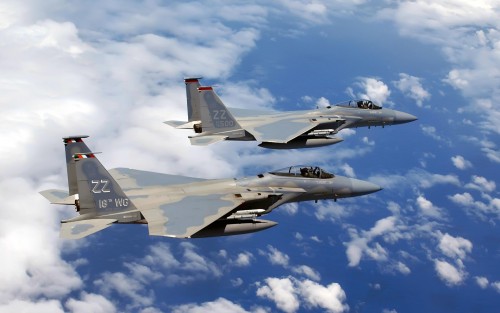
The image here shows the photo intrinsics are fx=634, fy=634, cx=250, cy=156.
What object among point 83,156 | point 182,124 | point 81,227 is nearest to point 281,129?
point 182,124

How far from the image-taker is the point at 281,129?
139 feet

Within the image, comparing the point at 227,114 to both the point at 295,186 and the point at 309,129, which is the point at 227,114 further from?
the point at 295,186

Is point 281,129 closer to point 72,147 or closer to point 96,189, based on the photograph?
point 96,189

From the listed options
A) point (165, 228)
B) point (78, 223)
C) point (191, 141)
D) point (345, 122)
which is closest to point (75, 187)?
point (78, 223)

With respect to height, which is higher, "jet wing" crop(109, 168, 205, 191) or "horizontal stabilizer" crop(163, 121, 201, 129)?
"horizontal stabilizer" crop(163, 121, 201, 129)

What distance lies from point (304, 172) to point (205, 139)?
9596 mm

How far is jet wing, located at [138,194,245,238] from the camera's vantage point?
27953mm

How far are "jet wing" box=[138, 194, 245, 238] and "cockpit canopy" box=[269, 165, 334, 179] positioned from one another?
3.18m

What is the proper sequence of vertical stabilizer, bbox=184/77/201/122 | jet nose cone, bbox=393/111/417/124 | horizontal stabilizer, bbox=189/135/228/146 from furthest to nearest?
jet nose cone, bbox=393/111/417/124, vertical stabilizer, bbox=184/77/201/122, horizontal stabilizer, bbox=189/135/228/146

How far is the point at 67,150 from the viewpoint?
2819 centimetres

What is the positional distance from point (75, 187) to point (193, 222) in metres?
5.93

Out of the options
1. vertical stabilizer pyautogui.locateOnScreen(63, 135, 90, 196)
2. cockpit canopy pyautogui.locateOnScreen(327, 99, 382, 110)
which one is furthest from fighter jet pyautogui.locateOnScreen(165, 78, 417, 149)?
vertical stabilizer pyautogui.locateOnScreen(63, 135, 90, 196)

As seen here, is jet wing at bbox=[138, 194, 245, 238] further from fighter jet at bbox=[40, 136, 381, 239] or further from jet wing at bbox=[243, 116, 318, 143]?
jet wing at bbox=[243, 116, 318, 143]

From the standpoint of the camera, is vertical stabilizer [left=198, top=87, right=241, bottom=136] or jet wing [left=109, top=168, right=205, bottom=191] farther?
vertical stabilizer [left=198, top=87, right=241, bottom=136]
